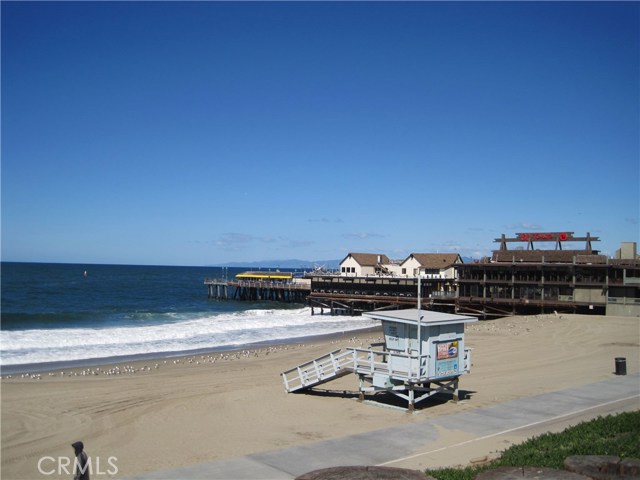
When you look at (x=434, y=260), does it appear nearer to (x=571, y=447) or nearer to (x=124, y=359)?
(x=124, y=359)

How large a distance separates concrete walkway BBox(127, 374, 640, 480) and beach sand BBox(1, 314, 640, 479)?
0.79 metres

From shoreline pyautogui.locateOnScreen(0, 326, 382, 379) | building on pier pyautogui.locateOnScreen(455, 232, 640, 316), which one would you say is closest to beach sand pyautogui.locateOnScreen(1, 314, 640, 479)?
shoreline pyautogui.locateOnScreen(0, 326, 382, 379)

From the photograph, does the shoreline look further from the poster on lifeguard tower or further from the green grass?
the green grass

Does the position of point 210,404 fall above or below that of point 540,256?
below

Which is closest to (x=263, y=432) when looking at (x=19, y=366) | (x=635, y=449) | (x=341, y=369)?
(x=341, y=369)

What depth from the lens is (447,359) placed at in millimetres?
16453

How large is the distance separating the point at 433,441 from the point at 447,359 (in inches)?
178

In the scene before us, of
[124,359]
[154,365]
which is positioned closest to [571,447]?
[154,365]

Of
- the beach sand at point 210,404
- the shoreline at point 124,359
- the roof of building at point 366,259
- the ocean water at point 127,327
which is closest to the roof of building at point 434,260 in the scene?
the roof of building at point 366,259

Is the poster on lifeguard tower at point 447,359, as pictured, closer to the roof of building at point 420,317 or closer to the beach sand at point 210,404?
the roof of building at point 420,317

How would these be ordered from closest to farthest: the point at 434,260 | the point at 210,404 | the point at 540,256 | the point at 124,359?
1. the point at 210,404
2. the point at 124,359
3. the point at 540,256
4. the point at 434,260

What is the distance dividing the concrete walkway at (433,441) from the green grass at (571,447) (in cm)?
120

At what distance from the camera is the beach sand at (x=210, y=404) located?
13125 millimetres

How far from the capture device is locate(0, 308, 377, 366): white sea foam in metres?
31.8
